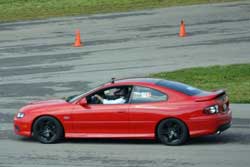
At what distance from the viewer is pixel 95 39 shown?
36438 millimetres

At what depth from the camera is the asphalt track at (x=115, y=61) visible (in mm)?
14922

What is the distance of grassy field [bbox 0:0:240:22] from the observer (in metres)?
46.7

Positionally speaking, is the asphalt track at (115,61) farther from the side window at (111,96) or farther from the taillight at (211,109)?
Result: the side window at (111,96)

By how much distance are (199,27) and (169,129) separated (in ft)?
74.3

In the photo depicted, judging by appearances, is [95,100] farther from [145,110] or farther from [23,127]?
[23,127]

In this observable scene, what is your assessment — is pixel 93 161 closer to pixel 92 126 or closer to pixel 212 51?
pixel 92 126

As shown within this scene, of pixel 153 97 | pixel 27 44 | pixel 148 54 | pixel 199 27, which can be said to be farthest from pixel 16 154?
pixel 199 27

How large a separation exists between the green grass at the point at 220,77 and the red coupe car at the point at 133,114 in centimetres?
572

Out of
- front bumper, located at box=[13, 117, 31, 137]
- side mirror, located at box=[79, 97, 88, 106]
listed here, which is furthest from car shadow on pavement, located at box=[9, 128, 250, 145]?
side mirror, located at box=[79, 97, 88, 106]

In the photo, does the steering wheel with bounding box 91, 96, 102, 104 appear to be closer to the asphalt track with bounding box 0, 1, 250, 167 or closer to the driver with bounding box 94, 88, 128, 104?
the driver with bounding box 94, 88, 128, 104

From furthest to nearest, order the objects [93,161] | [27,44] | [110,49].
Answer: [27,44]
[110,49]
[93,161]

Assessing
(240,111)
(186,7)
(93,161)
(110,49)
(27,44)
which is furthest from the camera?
(186,7)

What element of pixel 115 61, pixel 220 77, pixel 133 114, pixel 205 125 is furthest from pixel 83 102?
pixel 115 61

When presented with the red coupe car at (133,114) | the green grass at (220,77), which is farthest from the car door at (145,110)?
the green grass at (220,77)
